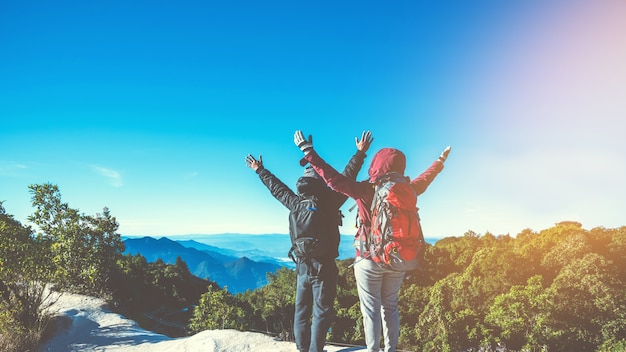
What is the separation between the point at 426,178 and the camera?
3986 millimetres

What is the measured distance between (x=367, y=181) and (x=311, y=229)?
32.4 inches

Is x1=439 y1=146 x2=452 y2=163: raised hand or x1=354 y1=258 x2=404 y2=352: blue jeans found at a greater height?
x1=439 y1=146 x2=452 y2=163: raised hand

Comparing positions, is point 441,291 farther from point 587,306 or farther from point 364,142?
point 364,142

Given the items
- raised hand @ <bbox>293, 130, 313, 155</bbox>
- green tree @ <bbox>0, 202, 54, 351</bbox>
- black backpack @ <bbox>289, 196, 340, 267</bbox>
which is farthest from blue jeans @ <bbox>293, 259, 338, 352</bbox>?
green tree @ <bbox>0, 202, 54, 351</bbox>

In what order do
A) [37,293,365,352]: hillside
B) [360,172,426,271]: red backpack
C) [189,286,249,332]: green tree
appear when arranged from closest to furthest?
[360,172,426,271]: red backpack, [37,293,365,352]: hillside, [189,286,249,332]: green tree

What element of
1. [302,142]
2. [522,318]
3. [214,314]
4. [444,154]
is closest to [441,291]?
[522,318]

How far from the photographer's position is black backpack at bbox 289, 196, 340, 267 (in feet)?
12.6

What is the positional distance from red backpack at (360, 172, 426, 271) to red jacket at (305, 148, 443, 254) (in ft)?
0.43

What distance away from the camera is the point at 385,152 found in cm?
368

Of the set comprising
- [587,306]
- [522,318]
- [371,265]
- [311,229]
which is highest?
[311,229]

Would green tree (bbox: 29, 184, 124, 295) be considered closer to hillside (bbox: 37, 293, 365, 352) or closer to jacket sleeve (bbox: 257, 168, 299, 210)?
hillside (bbox: 37, 293, 365, 352)

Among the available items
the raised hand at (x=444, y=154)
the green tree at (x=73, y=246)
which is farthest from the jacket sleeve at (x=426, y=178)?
the green tree at (x=73, y=246)

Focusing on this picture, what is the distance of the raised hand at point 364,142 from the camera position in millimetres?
3980

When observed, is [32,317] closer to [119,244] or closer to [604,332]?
[119,244]
